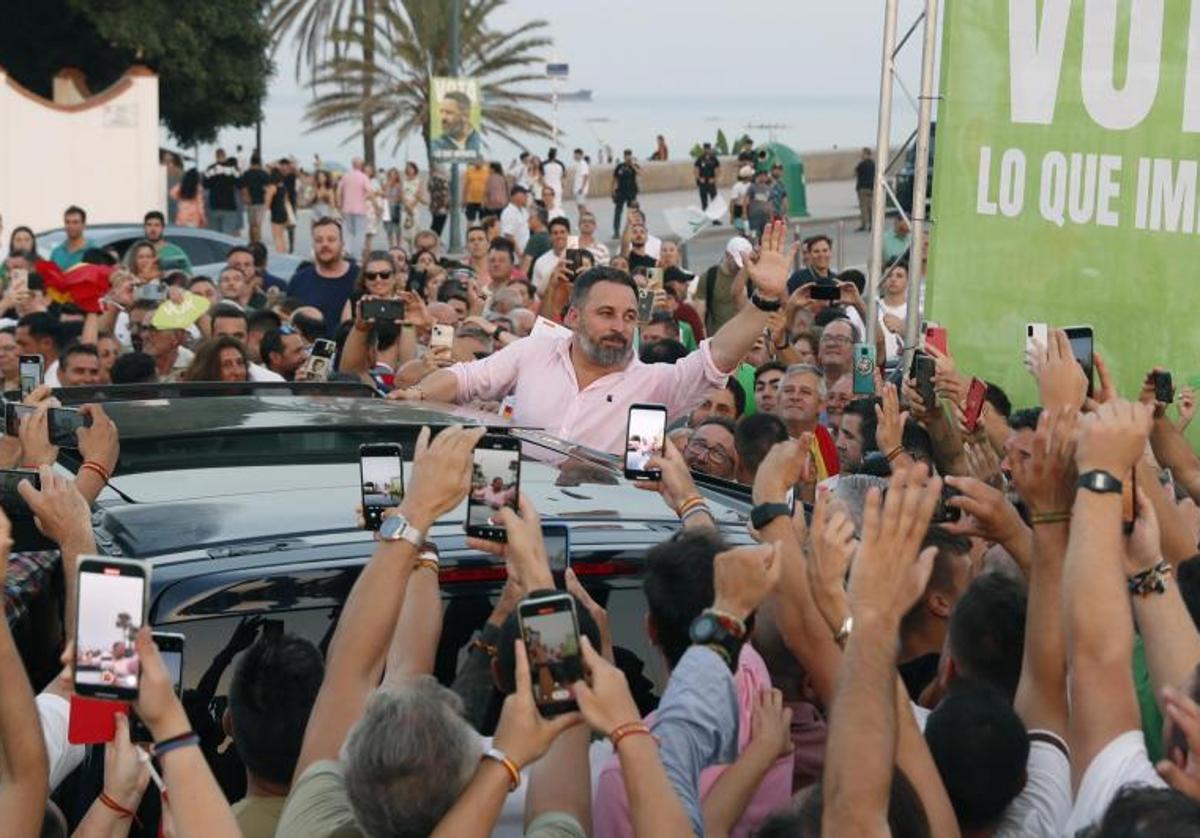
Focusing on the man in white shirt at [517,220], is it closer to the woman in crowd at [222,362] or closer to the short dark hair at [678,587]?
the woman in crowd at [222,362]

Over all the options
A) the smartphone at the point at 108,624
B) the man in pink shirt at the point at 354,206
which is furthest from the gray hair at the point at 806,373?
the man in pink shirt at the point at 354,206

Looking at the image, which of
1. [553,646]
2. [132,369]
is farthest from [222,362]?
[553,646]

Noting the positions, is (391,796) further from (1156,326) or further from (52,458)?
(1156,326)

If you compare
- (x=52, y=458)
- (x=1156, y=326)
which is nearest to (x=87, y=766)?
(x=52, y=458)

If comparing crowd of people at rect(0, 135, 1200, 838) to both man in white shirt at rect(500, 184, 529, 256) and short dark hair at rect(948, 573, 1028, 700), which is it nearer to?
short dark hair at rect(948, 573, 1028, 700)

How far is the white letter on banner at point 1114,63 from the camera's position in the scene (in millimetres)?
8188

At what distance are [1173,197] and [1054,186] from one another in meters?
0.64

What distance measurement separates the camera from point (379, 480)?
4.63 metres

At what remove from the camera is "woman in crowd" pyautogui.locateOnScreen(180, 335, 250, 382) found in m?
9.53

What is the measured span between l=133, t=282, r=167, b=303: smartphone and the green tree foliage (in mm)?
22320

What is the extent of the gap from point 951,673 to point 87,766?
75.0 inches

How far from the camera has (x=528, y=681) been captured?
3424 mm

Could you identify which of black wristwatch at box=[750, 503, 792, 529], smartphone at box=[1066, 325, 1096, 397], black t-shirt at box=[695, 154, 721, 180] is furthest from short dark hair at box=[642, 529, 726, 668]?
black t-shirt at box=[695, 154, 721, 180]

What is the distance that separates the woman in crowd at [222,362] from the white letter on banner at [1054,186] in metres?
3.87
